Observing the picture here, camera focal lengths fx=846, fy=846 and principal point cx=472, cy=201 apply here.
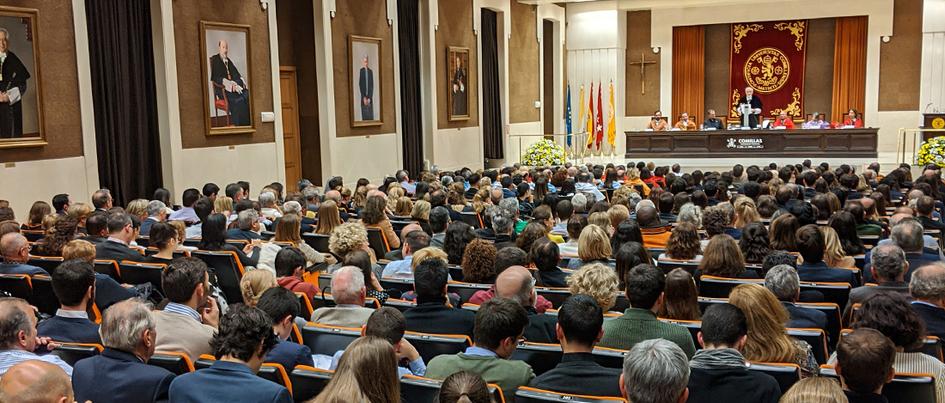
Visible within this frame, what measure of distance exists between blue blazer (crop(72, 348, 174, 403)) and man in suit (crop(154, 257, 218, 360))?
0.61 metres

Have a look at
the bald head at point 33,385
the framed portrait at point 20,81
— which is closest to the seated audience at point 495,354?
the bald head at point 33,385

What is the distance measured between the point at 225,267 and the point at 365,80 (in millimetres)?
10344

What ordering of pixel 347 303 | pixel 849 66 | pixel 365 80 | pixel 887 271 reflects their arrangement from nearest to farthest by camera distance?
pixel 347 303, pixel 887 271, pixel 365 80, pixel 849 66

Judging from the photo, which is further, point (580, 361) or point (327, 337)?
point (327, 337)

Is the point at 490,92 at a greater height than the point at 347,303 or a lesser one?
greater

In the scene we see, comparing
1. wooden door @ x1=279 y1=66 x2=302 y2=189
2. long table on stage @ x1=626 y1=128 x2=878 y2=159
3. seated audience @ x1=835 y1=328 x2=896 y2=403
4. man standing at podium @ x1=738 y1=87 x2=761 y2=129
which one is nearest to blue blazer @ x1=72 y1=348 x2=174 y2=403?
seated audience @ x1=835 y1=328 x2=896 y2=403

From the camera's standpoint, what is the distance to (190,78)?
40.6ft

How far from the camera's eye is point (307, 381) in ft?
10.9

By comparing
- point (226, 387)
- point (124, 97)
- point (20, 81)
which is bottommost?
point (226, 387)

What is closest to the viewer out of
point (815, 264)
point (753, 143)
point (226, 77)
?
point (815, 264)

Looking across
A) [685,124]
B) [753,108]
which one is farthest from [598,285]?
[753,108]

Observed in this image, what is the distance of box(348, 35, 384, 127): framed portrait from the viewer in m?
15.8

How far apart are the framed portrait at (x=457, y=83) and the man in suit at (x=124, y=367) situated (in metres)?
15.8

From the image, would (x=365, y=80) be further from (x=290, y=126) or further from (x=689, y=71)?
(x=689, y=71)
